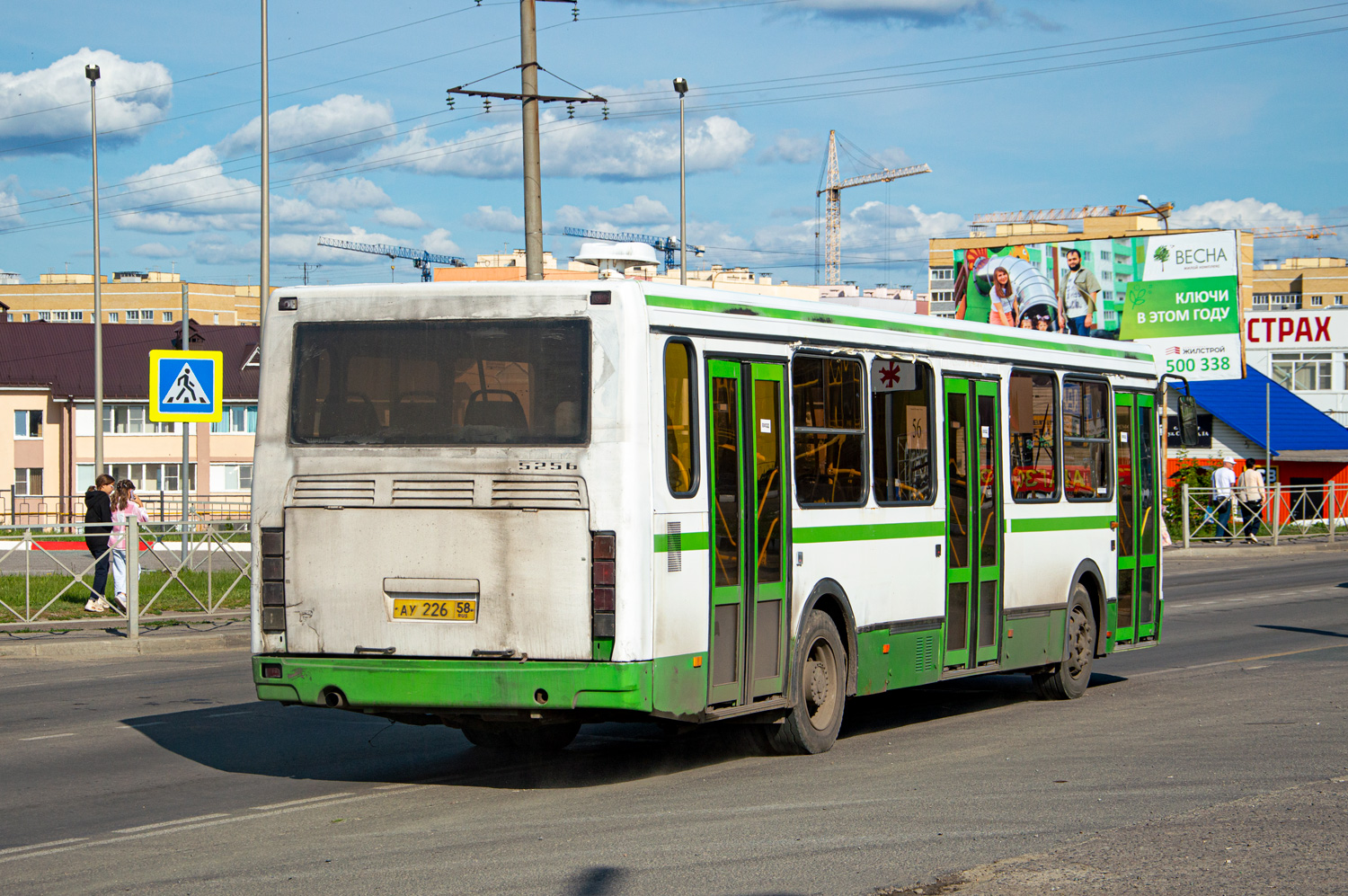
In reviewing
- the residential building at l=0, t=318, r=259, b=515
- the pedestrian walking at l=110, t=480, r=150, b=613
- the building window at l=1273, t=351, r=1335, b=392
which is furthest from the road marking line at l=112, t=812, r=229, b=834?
the building window at l=1273, t=351, r=1335, b=392

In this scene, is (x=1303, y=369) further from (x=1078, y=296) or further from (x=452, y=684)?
(x=452, y=684)

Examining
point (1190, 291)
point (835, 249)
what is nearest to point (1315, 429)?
point (1190, 291)

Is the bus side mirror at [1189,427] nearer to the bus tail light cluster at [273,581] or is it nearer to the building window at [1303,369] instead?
the bus tail light cluster at [273,581]

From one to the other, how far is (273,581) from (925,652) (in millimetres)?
4845

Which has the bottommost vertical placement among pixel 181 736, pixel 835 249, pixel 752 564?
pixel 181 736

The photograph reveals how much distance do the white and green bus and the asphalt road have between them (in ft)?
1.79

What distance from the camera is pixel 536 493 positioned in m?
8.67

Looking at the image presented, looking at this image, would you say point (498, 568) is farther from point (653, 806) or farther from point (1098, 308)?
point (1098, 308)

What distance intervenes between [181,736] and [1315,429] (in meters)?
54.0

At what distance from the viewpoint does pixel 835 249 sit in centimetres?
17238

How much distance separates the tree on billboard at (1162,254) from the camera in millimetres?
48281

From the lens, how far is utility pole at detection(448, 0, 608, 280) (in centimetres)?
1938

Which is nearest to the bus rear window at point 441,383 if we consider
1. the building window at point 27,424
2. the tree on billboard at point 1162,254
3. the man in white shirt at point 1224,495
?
the man in white shirt at point 1224,495

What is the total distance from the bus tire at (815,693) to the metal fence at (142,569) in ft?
33.9
